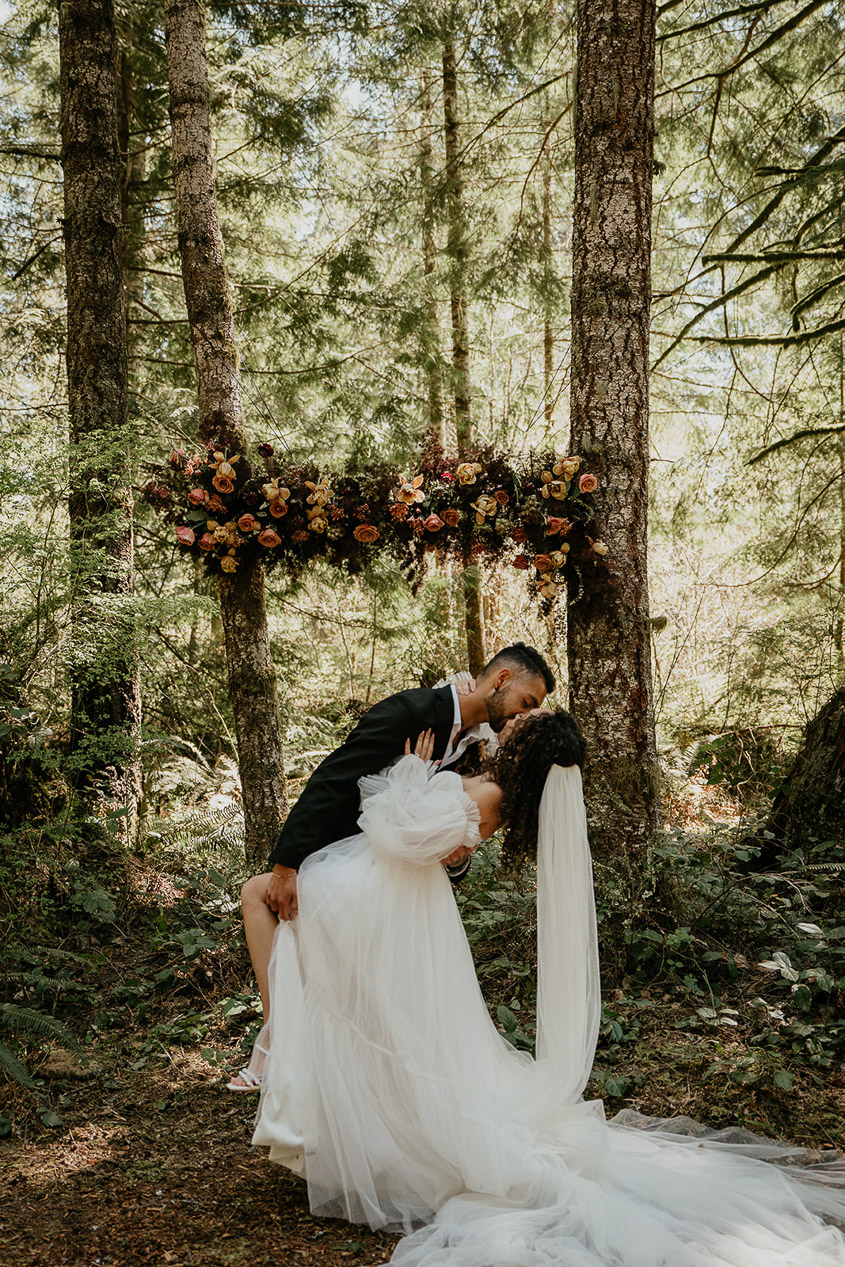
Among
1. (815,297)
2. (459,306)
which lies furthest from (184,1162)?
(459,306)

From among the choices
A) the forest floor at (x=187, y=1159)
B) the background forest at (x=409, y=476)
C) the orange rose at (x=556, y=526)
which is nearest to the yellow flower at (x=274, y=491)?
the background forest at (x=409, y=476)

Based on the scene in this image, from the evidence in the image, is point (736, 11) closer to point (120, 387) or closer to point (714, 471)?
point (714, 471)

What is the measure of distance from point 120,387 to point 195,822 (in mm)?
3075

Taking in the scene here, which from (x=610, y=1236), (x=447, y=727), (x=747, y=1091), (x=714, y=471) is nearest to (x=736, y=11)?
(x=714, y=471)

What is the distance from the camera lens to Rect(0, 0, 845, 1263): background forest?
4.27 meters

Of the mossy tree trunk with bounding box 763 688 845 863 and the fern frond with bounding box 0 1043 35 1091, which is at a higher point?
the mossy tree trunk with bounding box 763 688 845 863

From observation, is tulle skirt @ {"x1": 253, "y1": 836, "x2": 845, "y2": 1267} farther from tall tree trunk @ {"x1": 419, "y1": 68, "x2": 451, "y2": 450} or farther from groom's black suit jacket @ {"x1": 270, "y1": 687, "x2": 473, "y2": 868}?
tall tree trunk @ {"x1": 419, "y1": 68, "x2": 451, "y2": 450}

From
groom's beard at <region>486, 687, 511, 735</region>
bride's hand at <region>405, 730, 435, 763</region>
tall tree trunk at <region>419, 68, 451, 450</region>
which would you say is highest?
tall tree trunk at <region>419, 68, 451, 450</region>

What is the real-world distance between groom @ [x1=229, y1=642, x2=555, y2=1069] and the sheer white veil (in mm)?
320

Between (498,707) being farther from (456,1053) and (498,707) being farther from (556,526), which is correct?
(556,526)

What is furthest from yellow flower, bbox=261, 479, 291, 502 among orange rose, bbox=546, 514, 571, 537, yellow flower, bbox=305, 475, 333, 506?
orange rose, bbox=546, 514, 571, 537

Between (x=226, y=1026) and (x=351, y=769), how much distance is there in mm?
1946

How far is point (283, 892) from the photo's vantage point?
329 cm

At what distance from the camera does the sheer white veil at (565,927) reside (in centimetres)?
334
